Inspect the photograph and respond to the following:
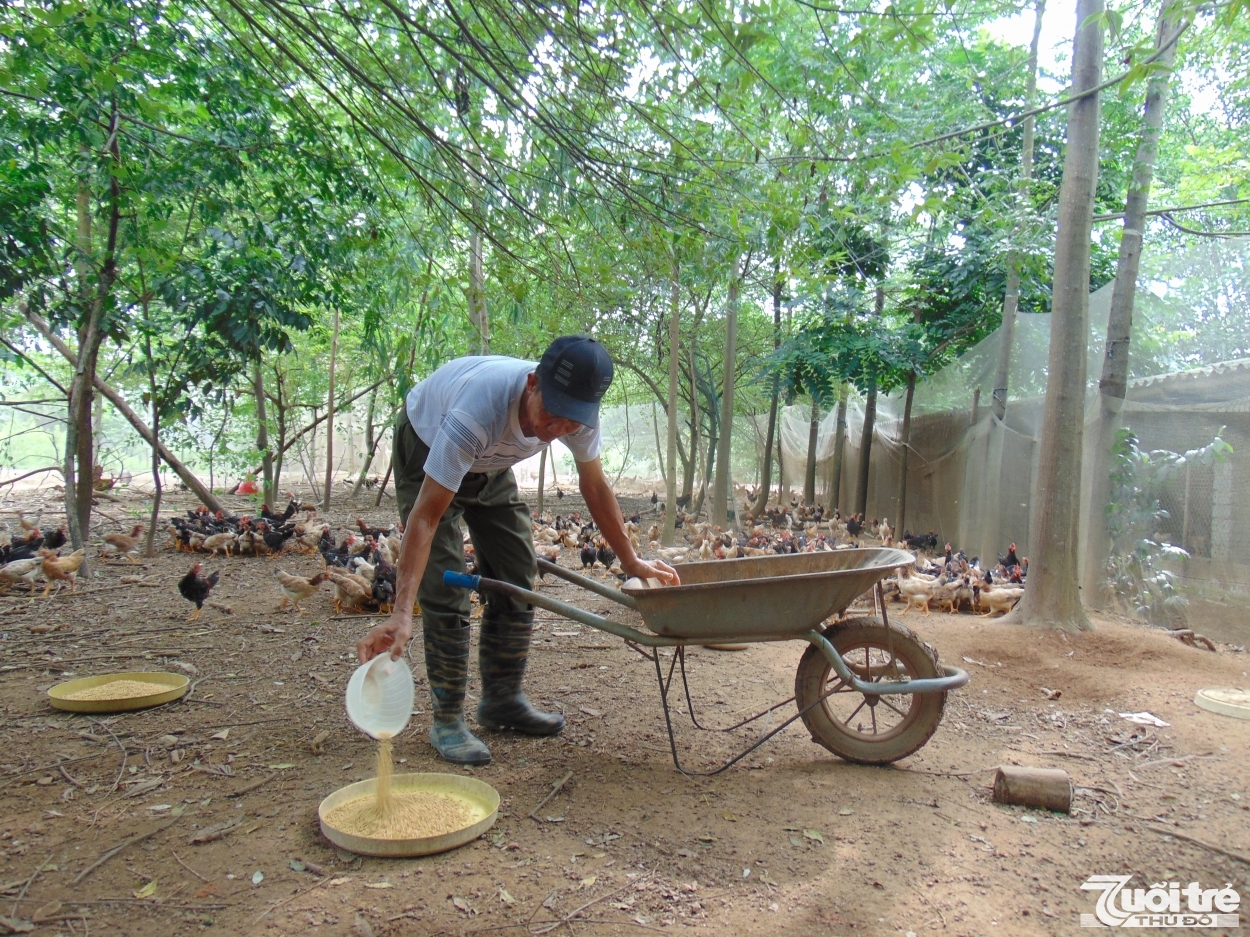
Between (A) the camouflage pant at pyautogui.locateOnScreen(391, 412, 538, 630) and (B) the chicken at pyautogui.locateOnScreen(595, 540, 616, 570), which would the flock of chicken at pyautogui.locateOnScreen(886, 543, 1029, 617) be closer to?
(B) the chicken at pyautogui.locateOnScreen(595, 540, 616, 570)

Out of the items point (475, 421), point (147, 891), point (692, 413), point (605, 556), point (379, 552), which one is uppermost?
point (692, 413)

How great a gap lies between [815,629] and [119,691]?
3.14 metres

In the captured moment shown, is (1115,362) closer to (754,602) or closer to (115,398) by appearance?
(754,602)

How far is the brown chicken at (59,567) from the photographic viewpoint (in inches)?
223

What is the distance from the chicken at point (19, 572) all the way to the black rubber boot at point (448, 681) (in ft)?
15.2

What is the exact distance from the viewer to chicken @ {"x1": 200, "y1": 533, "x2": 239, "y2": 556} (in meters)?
7.83

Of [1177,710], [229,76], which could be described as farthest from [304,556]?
[1177,710]

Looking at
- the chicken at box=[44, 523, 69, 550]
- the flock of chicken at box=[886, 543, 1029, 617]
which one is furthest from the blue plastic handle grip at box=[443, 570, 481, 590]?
the chicken at box=[44, 523, 69, 550]

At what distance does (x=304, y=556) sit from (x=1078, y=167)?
7730mm

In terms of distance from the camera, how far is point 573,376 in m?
2.31

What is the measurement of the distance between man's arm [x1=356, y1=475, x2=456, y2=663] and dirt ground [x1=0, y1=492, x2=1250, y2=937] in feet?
1.98

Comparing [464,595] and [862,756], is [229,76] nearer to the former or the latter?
[464,595]

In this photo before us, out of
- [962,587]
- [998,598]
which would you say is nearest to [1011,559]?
[962,587]

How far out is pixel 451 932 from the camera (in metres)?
1.84
